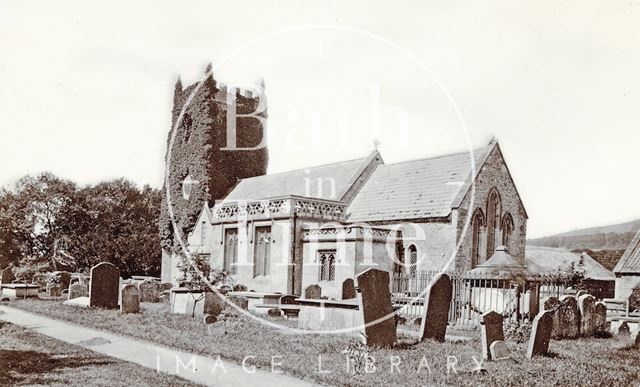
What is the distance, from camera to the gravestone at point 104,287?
20.3 m

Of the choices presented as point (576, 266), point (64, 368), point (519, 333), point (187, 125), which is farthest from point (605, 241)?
point (64, 368)

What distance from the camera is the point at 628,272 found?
31.0 meters

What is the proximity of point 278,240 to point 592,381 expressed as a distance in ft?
57.5

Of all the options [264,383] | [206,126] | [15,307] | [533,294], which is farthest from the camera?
[206,126]

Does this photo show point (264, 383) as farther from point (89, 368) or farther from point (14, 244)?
point (14, 244)

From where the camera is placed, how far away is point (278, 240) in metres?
26.0

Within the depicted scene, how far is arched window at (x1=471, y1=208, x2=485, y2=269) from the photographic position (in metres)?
25.0

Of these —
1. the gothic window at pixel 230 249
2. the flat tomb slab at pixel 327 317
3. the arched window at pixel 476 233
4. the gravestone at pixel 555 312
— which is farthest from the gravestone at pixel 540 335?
the gothic window at pixel 230 249

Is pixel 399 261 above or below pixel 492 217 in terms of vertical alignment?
below

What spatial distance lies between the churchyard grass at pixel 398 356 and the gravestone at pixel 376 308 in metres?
→ 0.37

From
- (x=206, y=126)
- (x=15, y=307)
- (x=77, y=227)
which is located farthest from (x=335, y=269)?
(x=77, y=227)

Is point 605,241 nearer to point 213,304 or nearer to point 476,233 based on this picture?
point 476,233

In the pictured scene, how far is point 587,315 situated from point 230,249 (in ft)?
57.0

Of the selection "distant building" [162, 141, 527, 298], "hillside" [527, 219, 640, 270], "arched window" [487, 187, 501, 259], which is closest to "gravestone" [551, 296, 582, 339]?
"distant building" [162, 141, 527, 298]
